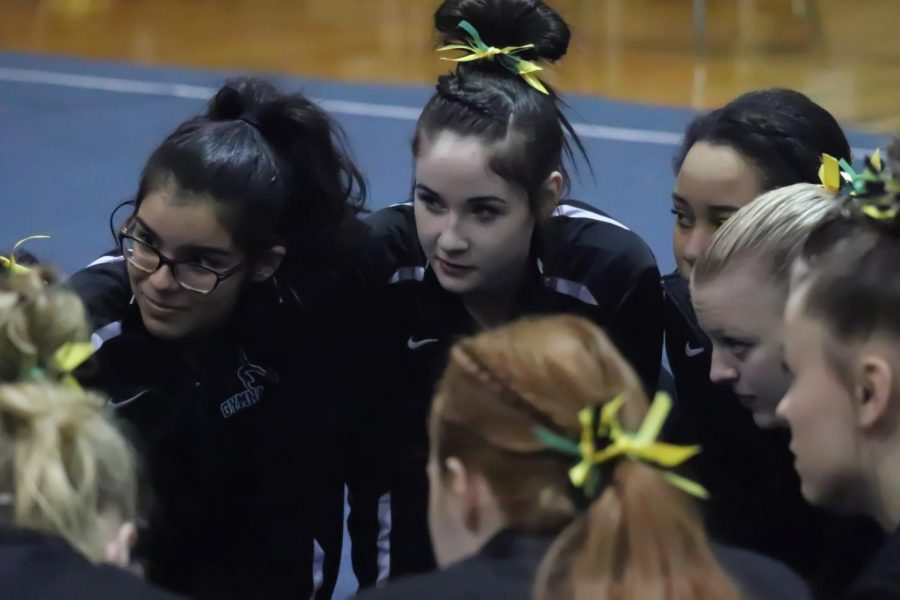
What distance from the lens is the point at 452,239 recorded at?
185 centimetres

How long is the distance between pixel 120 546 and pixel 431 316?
862 mm

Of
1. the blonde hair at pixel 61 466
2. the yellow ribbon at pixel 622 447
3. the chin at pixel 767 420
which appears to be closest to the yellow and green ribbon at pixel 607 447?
the yellow ribbon at pixel 622 447

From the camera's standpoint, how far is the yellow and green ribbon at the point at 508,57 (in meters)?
1.95

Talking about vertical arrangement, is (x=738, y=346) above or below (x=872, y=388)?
below

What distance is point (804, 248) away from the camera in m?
1.42

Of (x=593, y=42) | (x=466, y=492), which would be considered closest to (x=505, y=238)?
(x=466, y=492)

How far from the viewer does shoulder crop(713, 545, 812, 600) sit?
108 centimetres

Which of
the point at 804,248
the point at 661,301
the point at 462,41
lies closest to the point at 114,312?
the point at 462,41

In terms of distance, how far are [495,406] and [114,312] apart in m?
0.88

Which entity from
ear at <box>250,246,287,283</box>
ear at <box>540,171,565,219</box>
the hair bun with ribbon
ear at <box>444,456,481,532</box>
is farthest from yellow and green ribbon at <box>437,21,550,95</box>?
ear at <box>444,456,481,532</box>

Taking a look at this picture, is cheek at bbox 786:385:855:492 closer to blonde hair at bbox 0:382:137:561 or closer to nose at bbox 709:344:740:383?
nose at bbox 709:344:740:383

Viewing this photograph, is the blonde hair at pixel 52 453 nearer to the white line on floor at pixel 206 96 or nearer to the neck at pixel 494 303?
the neck at pixel 494 303

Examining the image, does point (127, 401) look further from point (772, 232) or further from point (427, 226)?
point (772, 232)

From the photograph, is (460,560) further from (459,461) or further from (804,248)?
(804,248)
